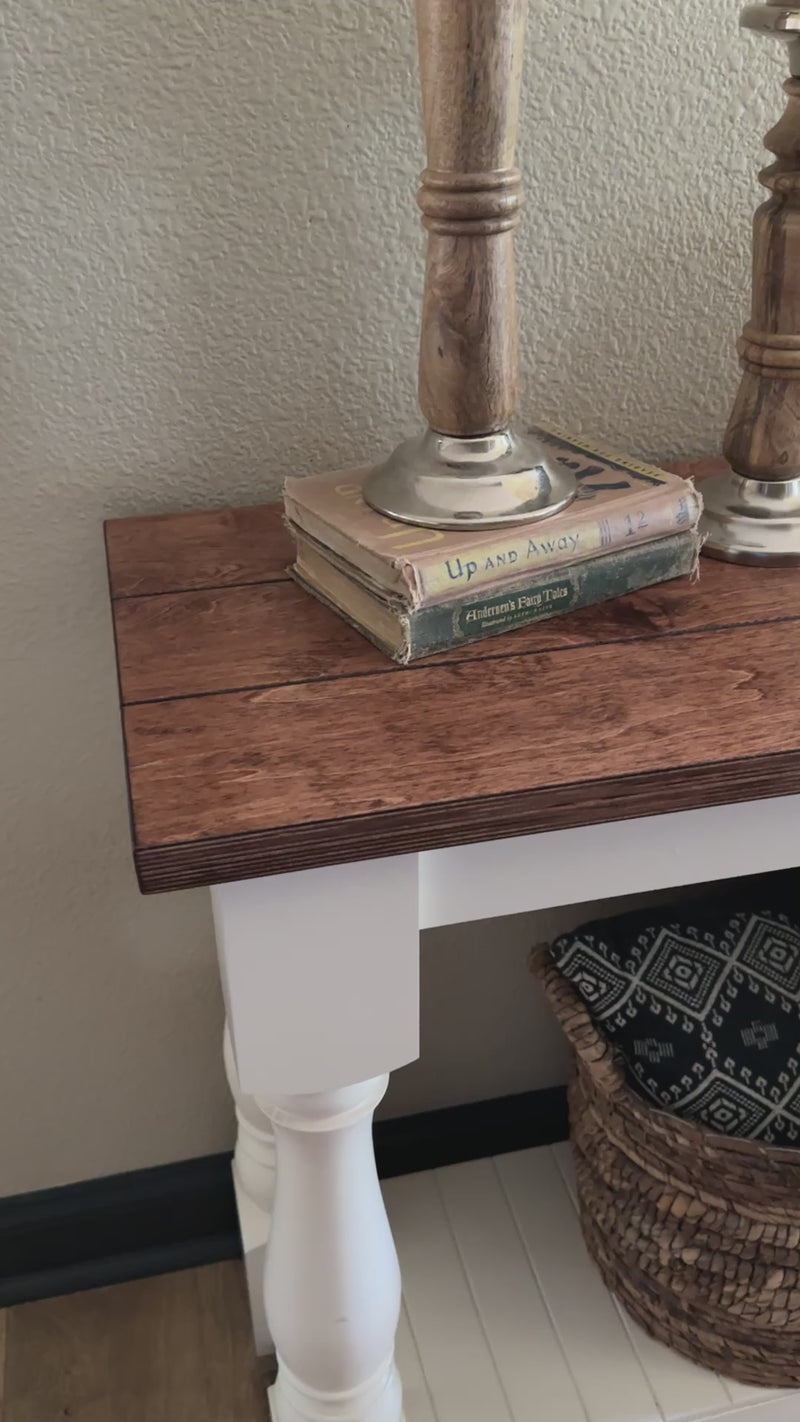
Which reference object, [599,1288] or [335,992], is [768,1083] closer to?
[599,1288]

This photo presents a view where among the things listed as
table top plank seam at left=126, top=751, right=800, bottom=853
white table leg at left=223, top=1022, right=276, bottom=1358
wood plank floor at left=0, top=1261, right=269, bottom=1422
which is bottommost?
wood plank floor at left=0, top=1261, right=269, bottom=1422

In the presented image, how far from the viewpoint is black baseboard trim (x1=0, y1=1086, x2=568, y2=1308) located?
1.13 m

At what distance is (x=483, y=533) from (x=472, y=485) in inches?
1.4

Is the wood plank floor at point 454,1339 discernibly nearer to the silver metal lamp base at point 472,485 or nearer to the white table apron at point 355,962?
the white table apron at point 355,962

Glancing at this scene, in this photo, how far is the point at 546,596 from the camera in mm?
694

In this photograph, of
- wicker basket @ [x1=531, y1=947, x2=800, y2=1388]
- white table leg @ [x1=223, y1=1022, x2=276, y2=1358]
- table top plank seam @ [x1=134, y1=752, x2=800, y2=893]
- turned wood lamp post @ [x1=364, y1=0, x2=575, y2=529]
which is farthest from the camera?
white table leg @ [x1=223, y1=1022, x2=276, y2=1358]

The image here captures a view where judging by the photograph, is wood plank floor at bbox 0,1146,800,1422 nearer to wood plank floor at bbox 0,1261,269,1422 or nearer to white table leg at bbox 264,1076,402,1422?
wood plank floor at bbox 0,1261,269,1422

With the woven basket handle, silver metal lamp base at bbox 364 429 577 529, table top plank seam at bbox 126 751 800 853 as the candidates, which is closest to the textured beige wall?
silver metal lamp base at bbox 364 429 577 529

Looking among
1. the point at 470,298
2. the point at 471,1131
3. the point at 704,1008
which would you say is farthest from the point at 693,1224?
the point at 470,298

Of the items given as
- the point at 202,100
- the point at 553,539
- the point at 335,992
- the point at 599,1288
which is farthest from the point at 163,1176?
the point at 202,100

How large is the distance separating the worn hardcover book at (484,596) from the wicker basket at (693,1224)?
35cm

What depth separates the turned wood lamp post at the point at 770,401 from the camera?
0.73 metres

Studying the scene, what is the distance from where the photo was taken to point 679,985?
924 millimetres

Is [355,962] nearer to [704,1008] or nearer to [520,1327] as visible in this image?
[704,1008]
